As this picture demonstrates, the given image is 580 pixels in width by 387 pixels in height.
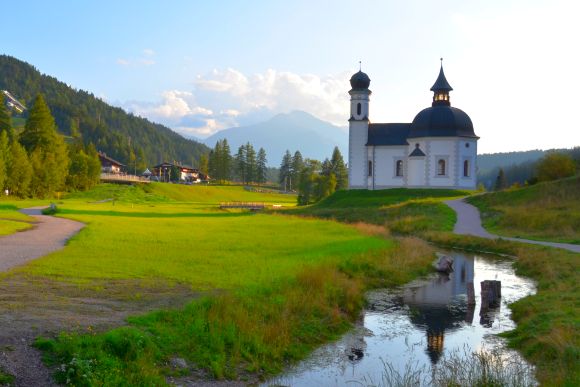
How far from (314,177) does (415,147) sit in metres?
29.0

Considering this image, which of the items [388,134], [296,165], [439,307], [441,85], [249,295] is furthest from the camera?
[296,165]

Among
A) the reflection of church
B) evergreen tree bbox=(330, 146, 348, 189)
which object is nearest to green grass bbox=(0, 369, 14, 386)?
the reflection of church

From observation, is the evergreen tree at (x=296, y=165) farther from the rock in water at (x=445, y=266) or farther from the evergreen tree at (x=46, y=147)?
the rock in water at (x=445, y=266)

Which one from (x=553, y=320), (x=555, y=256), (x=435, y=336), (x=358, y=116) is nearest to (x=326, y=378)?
(x=435, y=336)

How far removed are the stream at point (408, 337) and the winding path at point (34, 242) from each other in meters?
11.4

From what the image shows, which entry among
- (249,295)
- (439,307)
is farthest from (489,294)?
(249,295)

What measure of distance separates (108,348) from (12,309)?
3175 millimetres

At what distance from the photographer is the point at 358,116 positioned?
77.9 metres

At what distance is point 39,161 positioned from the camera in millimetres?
73375

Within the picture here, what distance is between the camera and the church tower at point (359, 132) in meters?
76.8

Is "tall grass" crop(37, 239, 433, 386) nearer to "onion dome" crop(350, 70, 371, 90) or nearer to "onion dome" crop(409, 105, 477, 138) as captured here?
"onion dome" crop(409, 105, 477, 138)

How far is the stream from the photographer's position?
12.5 meters

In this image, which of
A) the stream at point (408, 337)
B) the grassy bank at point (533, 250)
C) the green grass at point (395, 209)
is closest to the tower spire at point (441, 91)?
the green grass at point (395, 209)

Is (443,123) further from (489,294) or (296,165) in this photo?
(296,165)
